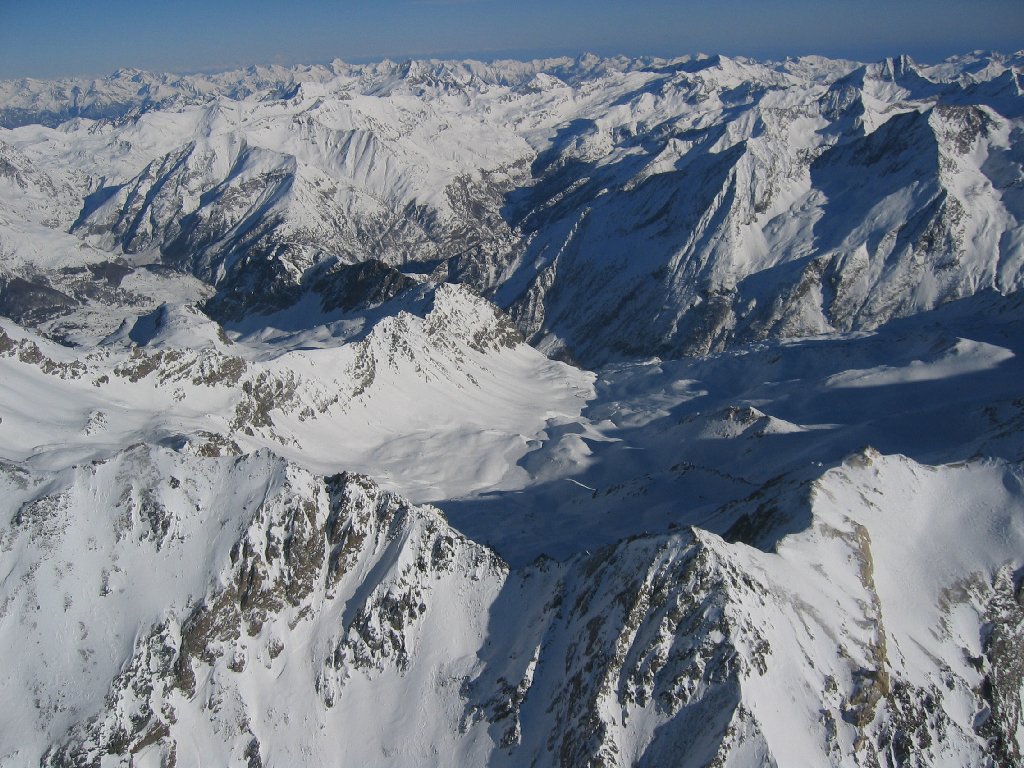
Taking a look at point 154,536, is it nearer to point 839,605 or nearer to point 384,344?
point 839,605

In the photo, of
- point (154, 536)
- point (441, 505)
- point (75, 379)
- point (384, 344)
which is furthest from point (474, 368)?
point (154, 536)

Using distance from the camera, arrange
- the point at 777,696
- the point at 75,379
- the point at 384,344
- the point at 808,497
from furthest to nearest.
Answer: the point at 384,344, the point at 75,379, the point at 808,497, the point at 777,696

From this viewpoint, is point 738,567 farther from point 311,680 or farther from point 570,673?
point 311,680

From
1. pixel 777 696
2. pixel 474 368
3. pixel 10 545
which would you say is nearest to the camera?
pixel 777 696

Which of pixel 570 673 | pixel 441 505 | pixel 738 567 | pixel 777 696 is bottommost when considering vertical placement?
pixel 441 505

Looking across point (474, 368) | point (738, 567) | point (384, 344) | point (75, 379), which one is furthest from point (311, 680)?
point (474, 368)

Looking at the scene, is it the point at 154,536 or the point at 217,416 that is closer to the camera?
the point at 154,536

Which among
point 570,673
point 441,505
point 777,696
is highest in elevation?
point 777,696

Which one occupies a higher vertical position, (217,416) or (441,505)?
(217,416)

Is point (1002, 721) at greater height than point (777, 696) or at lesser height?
lesser
